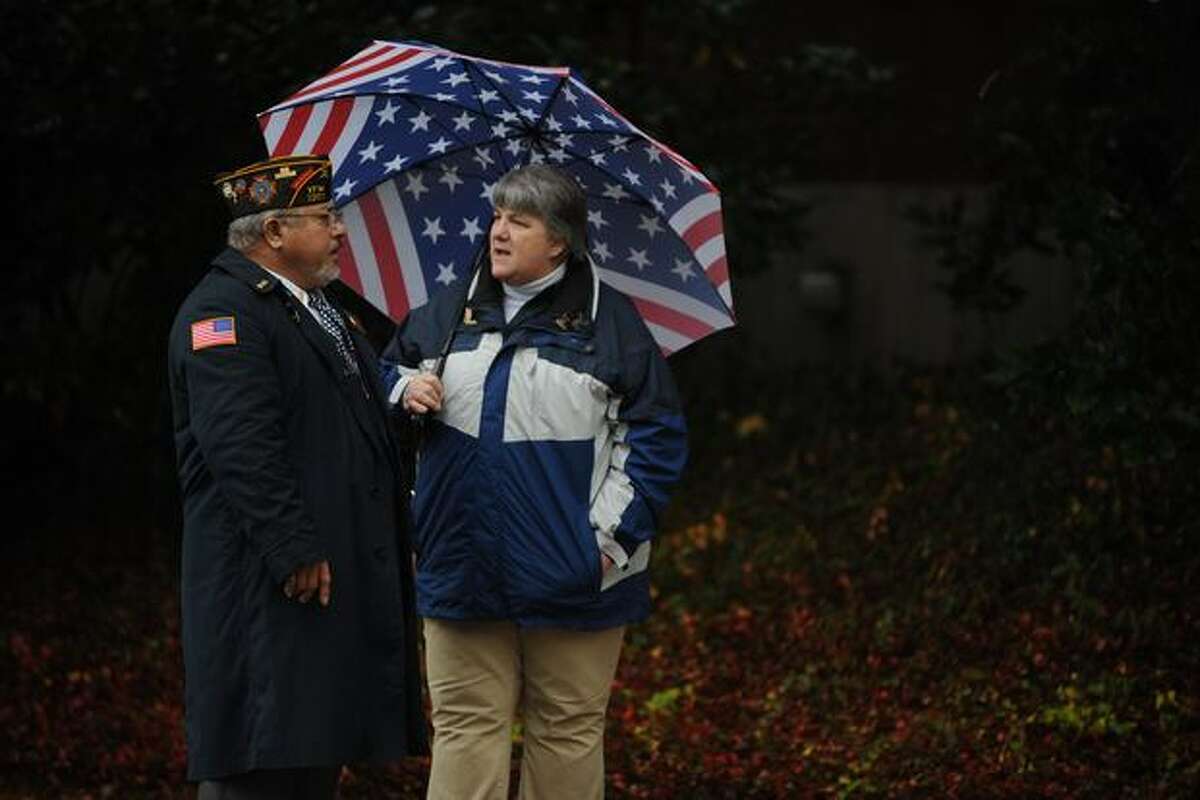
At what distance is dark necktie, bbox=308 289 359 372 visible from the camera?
4711 millimetres

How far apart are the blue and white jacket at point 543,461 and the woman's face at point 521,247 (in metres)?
0.08

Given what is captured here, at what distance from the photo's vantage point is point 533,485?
16.2 ft

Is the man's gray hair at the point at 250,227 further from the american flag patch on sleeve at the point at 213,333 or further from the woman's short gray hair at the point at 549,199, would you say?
the woman's short gray hair at the point at 549,199

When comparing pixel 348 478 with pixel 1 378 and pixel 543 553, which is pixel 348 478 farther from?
pixel 1 378

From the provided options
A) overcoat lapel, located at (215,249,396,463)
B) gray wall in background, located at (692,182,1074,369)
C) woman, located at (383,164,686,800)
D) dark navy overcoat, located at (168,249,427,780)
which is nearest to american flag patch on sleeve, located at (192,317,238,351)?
dark navy overcoat, located at (168,249,427,780)

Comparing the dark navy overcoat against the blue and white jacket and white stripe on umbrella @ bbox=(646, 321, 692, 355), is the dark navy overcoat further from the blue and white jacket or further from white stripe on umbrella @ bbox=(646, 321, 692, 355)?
white stripe on umbrella @ bbox=(646, 321, 692, 355)

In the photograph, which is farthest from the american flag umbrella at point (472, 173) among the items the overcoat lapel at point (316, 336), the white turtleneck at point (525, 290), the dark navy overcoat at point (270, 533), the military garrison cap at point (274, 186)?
the dark navy overcoat at point (270, 533)

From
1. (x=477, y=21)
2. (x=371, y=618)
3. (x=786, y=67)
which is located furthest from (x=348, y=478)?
(x=786, y=67)

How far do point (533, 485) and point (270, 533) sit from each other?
80 centimetres

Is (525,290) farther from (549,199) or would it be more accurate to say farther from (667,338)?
(667,338)

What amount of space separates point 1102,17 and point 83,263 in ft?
15.3

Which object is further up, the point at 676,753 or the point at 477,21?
the point at 477,21

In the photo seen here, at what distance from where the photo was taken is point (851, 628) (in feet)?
26.6

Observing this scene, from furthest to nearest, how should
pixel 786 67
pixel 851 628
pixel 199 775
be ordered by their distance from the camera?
pixel 786 67 → pixel 851 628 → pixel 199 775
